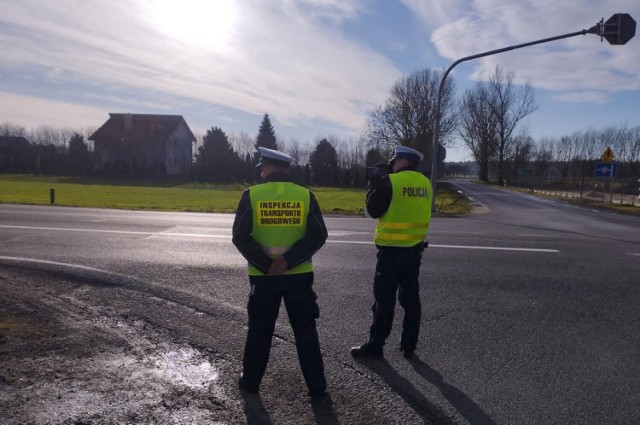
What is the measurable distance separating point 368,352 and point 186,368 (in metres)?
1.65

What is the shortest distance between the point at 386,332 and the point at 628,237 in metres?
12.6

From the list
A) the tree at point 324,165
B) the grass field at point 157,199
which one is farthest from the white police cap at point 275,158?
the tree at point 324,165

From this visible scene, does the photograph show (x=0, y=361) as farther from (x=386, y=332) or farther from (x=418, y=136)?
(x=418, y=136)

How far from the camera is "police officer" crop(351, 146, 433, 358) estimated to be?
4816mm

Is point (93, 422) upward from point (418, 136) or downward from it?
downward

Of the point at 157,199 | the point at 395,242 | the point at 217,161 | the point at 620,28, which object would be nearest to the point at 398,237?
the point at 395,242

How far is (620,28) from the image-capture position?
1445 cm

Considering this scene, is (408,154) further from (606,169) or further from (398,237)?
(606,169)

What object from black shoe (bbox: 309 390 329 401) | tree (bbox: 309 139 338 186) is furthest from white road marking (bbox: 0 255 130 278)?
tree (bbox: 309 139 338 186)

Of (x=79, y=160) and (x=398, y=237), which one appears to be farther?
(x=79, y=160)

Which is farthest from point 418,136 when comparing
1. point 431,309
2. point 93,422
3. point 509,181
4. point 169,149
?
point 93,422

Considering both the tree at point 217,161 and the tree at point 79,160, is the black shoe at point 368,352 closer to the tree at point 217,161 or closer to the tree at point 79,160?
the tree at point 217,161

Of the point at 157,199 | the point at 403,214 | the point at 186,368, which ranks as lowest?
the point at 157,199

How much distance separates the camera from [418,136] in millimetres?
53031
